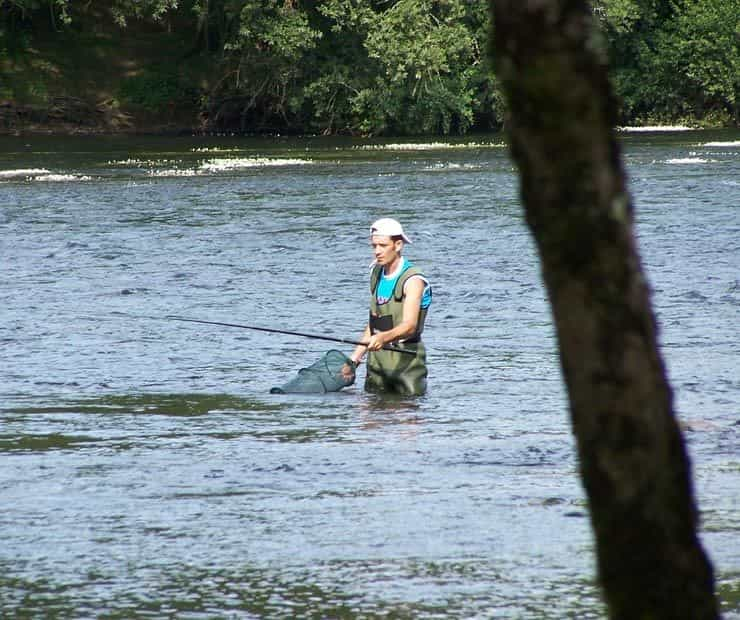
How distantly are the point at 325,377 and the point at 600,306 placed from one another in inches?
278

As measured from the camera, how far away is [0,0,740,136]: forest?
47.7 metres

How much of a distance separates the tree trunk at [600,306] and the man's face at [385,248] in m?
6.54

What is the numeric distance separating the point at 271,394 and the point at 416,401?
36.1 inches

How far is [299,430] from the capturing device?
29.7ft

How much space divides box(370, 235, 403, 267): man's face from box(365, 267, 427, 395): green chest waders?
0.40ft

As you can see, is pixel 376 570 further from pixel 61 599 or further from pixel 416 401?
pixel 416 401

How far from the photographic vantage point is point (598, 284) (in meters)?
3.27

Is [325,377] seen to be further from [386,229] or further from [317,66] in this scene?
[317,66]

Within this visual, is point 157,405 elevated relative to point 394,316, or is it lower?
lower

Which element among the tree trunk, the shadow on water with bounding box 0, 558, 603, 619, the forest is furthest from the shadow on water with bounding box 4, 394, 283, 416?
the forest

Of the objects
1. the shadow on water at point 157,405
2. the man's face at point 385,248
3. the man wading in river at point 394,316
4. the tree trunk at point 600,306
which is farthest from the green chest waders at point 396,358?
the tree trunk at point 600,306

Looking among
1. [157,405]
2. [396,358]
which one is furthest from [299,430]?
[396,358]

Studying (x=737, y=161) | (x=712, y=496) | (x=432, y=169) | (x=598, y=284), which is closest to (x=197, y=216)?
(x=432, y=169)

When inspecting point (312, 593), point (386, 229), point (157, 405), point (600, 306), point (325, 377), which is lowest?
→ point (157, 405)
